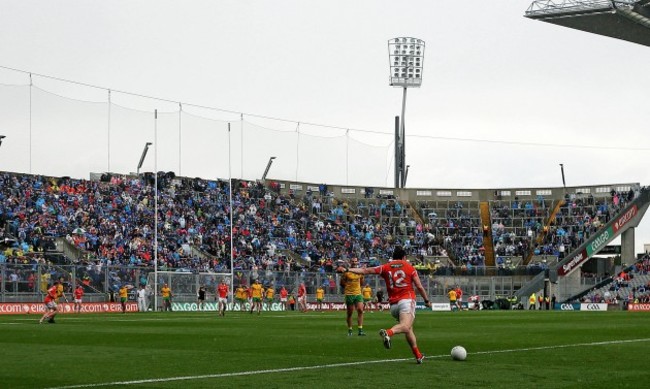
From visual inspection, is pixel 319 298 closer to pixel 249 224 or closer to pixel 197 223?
pixel 197 223

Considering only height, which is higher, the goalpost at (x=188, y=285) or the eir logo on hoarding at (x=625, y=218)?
the eir logo on hoarding at (x=625, y=218)

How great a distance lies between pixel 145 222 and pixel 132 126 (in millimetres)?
8193

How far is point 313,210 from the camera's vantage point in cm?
8600

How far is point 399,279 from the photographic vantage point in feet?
57.5

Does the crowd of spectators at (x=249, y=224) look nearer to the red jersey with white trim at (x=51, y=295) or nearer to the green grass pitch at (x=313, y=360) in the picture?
the red jersey with white trim at (x=51, y=295)

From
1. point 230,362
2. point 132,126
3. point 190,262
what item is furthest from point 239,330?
point 132,126

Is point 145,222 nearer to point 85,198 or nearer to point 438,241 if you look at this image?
point 85,198

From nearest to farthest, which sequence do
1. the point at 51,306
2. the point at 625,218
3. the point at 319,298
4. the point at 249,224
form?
the point at 51,306 < the point at 319,298 < the point at 249,224 < the point at 625,218

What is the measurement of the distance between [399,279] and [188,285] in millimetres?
45746

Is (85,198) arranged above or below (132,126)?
below

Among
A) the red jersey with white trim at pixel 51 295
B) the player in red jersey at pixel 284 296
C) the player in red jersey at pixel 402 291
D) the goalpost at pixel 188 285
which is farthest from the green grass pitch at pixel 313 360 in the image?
the player in red jersey at pixel 284 296

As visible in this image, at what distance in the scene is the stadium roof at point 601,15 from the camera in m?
54.5

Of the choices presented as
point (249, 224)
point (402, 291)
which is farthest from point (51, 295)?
point (249, 224)

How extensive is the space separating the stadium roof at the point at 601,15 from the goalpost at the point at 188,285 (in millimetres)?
24733
